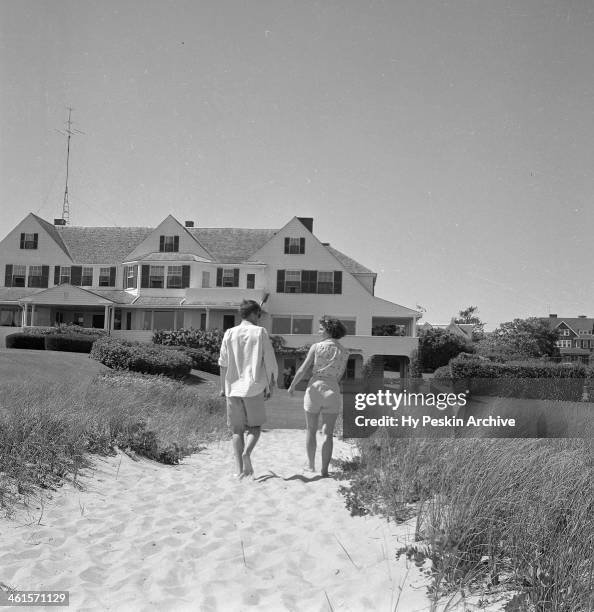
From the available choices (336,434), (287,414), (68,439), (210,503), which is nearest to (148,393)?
(336,434)

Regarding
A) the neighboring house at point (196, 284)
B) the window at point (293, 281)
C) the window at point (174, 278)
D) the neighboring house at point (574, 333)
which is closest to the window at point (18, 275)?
the neighboring house at point (196, 284)

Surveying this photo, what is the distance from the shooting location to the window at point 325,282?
43.5 metres

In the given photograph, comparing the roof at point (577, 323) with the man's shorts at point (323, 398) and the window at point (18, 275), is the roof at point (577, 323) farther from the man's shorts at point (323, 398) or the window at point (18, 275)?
the man's shorts at point (323, 398)

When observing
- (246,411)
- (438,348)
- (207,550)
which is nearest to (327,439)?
(246,411)

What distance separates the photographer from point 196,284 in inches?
1721

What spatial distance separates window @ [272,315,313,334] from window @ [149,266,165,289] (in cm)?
798

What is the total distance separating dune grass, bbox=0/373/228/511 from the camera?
21.1 feet

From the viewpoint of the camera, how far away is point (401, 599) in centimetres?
434

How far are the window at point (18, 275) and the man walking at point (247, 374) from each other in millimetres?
42231

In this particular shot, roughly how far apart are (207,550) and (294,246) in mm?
39549

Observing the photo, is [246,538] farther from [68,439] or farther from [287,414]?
[287,414]

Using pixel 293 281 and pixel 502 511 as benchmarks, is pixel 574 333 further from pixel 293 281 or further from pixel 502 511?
pixel 502 511

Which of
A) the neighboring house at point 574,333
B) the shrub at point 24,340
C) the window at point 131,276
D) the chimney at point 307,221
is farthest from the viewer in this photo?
the neighboring house at point 574,333

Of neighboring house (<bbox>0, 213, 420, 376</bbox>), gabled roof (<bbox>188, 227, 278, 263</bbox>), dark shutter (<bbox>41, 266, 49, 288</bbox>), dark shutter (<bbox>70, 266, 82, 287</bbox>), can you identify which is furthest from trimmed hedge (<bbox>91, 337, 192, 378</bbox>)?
dark shutter (<bbox>41, 266, 49, 288</bbox>)
